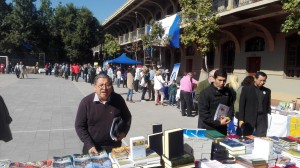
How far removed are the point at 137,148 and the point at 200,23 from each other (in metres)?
11.7

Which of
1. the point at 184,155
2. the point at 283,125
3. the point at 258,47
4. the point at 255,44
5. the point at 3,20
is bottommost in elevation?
the point at 283,125

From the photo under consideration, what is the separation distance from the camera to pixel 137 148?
8.73 ft

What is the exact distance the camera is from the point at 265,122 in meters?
5.18

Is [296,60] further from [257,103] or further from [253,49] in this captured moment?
[257,103]

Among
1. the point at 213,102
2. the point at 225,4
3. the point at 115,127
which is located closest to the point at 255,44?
the point at 225,4

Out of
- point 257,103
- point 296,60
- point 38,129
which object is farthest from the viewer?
point 296,60

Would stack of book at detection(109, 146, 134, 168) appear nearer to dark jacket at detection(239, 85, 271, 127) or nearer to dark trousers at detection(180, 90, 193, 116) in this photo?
dark jacket at detection(239, 85, 271, 127)

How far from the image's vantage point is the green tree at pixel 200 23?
1359 centimetres

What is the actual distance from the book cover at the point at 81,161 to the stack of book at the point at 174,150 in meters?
0.69

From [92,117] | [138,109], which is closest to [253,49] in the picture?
[138,109]

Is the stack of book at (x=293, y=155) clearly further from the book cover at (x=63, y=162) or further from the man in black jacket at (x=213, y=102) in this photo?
the book cover at (x=63, y=162)

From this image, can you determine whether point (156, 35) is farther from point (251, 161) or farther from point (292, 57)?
point (251, 161)

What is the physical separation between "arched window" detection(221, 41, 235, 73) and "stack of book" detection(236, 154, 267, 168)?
14049 mm

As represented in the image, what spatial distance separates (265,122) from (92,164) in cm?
351
